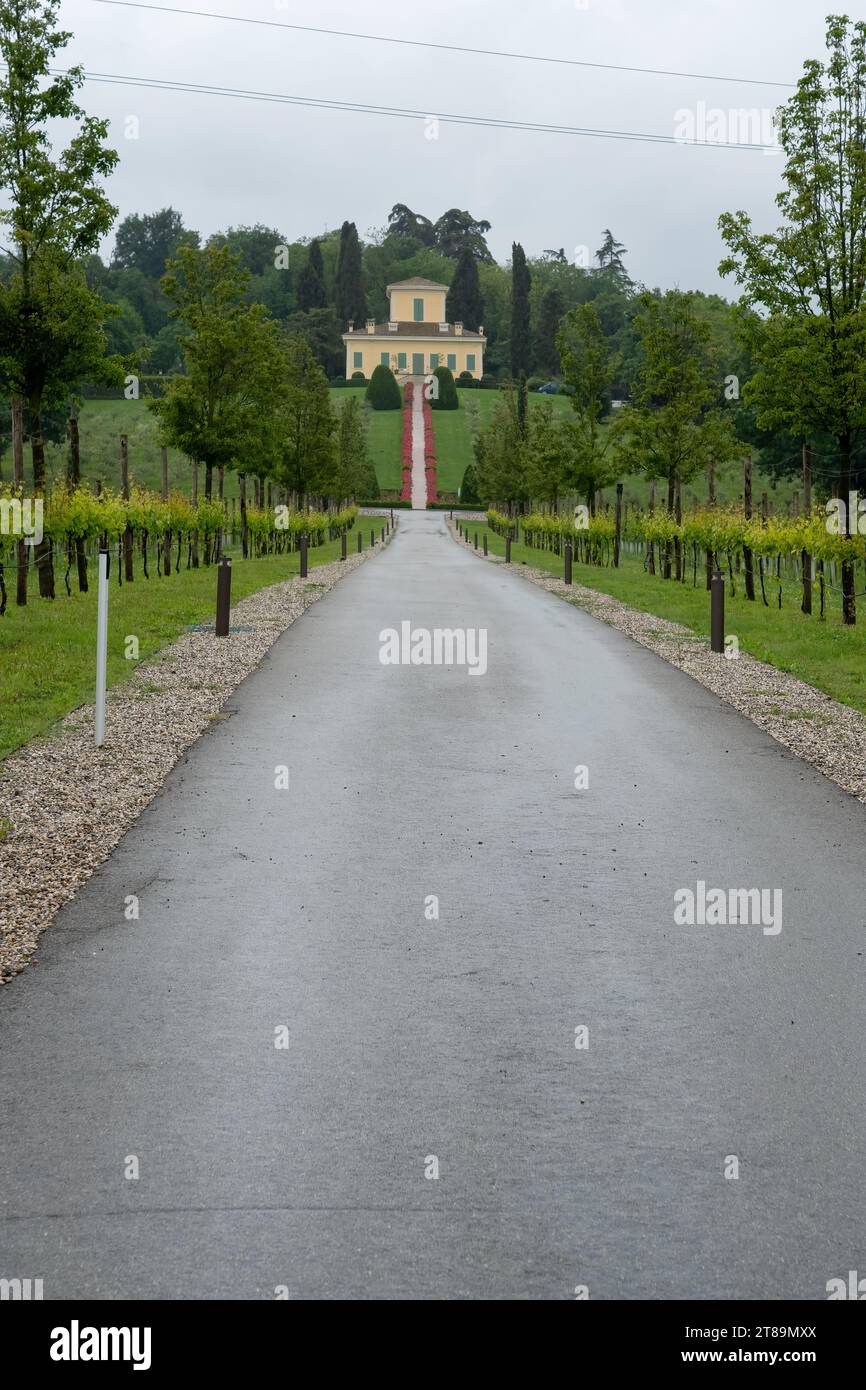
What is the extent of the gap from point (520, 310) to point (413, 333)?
82.8ft

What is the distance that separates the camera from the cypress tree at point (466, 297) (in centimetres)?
17575

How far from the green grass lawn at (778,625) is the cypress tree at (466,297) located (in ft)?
467

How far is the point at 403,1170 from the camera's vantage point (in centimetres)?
438

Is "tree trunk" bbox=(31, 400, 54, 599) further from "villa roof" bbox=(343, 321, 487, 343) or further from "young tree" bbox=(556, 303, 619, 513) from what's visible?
"villa roof" bbox=(343, 321, 487, 343)

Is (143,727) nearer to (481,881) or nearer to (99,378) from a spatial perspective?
(481,881)

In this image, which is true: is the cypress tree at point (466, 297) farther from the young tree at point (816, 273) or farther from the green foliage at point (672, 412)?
the young tree at point (816, 273)

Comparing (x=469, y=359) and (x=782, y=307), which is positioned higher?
(x=469, y=359)

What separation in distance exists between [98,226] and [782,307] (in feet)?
39.4

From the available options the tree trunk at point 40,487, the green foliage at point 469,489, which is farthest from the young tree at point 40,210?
the green foliage at point 469,489

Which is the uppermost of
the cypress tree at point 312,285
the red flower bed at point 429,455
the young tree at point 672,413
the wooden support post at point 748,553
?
the cypress tree at point 312,285

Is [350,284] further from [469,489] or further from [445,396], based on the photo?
[469,489]

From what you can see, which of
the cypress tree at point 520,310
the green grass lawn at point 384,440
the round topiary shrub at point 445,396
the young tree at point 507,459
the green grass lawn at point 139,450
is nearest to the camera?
the young tree at point 507,459

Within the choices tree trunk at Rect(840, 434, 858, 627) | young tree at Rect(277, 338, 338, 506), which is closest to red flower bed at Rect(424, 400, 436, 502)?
young tree at Rect(277, 338, 338, 506)
